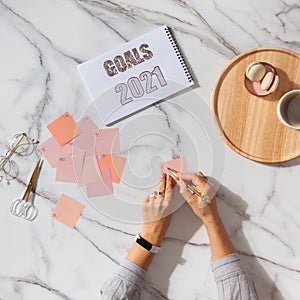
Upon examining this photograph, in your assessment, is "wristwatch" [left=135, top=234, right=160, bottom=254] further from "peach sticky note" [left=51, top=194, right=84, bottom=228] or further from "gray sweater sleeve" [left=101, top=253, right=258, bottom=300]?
"peach sticky note" [left=51, top=194, right=84, bottom=228]

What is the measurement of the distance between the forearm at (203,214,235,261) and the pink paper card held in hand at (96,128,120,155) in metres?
0.28

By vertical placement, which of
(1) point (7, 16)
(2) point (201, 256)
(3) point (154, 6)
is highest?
(3) point (154, 6)

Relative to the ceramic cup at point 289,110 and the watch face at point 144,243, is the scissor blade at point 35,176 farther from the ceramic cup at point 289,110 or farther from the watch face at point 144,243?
the ceramic cup at point 289,110

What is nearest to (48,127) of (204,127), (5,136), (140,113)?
(5,136)

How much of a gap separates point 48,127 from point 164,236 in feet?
1.28

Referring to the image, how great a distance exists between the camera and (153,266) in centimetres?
114

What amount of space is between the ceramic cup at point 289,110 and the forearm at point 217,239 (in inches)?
10.9

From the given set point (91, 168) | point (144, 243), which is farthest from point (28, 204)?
point (144, 243)

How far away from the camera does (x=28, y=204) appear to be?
1145 millimetres

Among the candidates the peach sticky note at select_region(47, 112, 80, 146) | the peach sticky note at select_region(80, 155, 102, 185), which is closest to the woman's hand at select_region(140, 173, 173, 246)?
the peach sticky note at select_region(80, 155, 102, 185)

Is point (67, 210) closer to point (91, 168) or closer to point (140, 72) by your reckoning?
point (91, 168)

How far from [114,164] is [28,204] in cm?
24

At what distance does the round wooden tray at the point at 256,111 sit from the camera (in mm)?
1075

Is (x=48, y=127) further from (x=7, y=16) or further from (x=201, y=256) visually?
(x=201, y=256)
